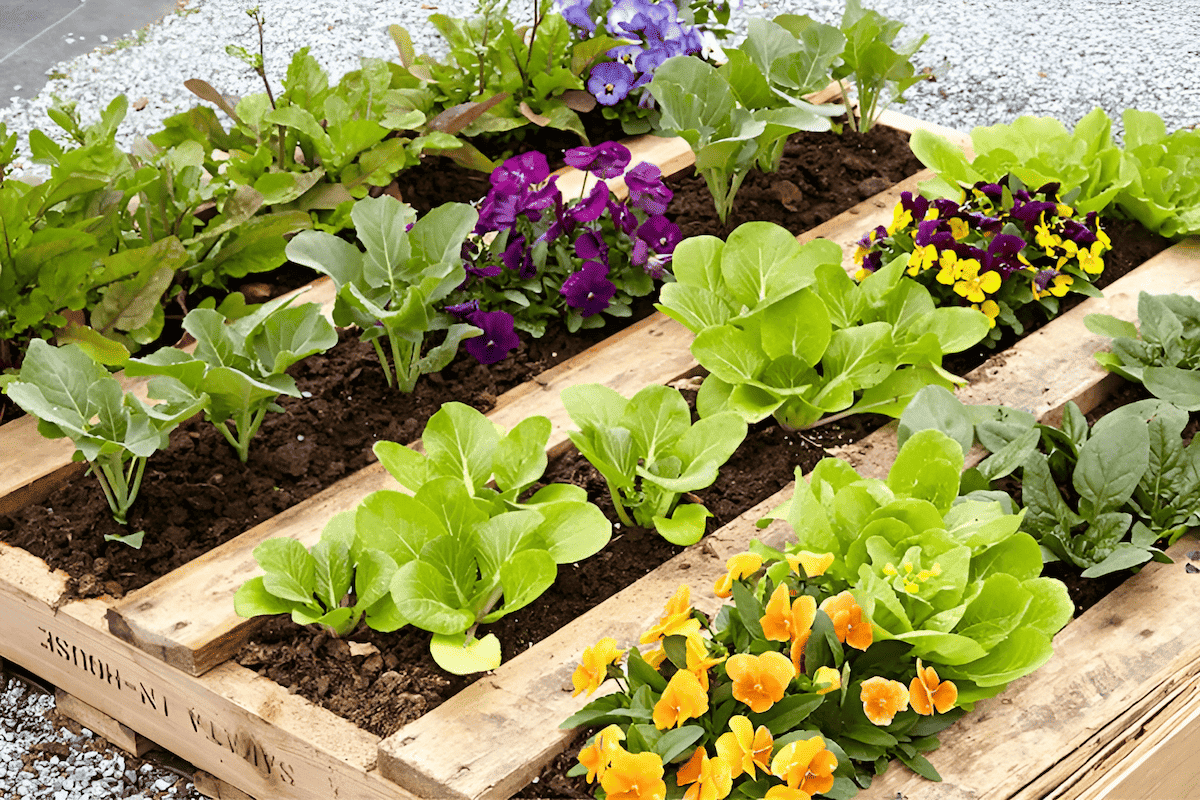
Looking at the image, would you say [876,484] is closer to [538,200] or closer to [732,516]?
[732,516]

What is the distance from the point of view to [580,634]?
1900 millimetres

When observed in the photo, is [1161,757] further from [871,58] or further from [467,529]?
[871,58]

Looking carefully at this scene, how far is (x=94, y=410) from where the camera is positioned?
6.76 feet

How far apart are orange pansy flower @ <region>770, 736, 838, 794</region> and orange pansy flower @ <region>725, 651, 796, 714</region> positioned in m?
0.06

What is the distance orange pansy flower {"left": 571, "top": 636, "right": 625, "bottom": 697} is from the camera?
1.62m

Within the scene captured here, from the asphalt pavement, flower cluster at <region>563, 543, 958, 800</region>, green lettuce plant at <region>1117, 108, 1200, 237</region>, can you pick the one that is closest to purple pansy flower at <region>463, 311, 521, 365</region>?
flower cluster at <region>563, 543, 958, 800</region>

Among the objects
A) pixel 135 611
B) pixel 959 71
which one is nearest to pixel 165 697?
pixel 135 611

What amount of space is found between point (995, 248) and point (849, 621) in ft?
3.86

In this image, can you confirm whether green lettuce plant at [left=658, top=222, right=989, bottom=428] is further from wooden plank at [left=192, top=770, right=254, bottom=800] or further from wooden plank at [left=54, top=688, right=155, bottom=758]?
wooden plank at [left=54, top=688, right=155, bottom=758]

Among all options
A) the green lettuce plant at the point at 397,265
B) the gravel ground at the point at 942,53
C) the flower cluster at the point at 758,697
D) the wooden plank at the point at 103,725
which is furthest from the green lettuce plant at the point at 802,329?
the gravel ground at the point at 942,53

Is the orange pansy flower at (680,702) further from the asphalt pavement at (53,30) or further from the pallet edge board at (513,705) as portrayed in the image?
the asphalt pavement at (53,30)

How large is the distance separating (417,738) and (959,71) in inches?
147

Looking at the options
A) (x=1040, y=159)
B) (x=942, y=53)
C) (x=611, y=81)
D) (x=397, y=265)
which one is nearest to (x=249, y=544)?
(x=397, y=265)

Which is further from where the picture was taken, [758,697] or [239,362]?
[239,362]
